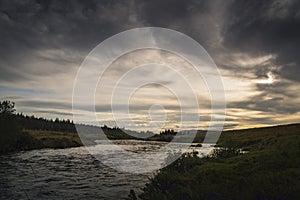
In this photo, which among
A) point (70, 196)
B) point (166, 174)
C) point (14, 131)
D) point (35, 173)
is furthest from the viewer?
point (14, 131)

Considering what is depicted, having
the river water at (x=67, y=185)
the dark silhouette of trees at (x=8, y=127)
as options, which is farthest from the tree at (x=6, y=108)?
the river water at (x=67, y=185)

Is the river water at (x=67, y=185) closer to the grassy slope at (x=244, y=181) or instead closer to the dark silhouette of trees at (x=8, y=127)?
the grassy slope at (x=244, y=181)

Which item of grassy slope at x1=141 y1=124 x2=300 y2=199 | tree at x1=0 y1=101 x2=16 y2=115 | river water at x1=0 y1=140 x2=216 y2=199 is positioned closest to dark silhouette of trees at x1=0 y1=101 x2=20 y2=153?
tree at x1=0 y1=101 x2=16 y2=115

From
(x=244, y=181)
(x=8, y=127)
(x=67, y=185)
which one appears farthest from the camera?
(x=8, y=127)

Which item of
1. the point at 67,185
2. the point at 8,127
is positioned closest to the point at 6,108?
the point at 8,127

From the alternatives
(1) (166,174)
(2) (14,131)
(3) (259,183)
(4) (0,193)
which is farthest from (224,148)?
(2) (14,131)

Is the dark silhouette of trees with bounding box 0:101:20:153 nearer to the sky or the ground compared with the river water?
nearer to the sky

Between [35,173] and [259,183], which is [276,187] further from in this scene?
[35,173]

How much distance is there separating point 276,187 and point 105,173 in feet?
52.3

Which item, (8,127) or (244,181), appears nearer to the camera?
(244,181)

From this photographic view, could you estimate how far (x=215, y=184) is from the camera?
33.4 ft

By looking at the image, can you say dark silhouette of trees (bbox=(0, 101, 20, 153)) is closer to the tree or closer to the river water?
the tree

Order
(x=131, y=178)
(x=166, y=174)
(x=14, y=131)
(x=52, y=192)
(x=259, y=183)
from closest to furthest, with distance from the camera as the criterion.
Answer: (x=259, y=183)
(x=166, y=174)
(x=52, y=192)
(x=131, y=178)
(x=14, y=131)

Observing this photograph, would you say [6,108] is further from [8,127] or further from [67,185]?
[67,185]
